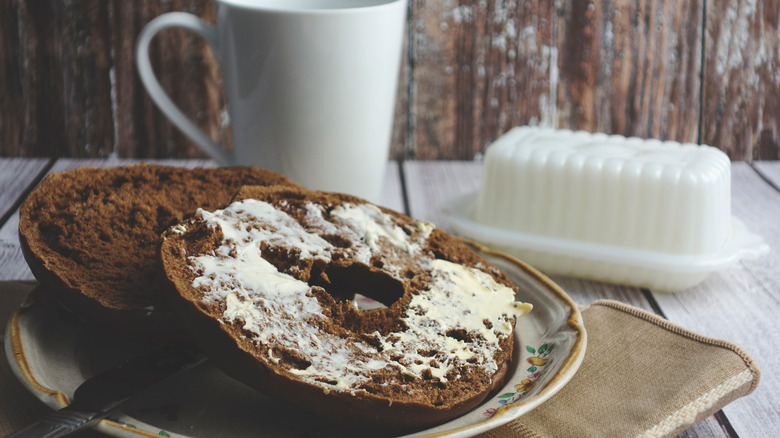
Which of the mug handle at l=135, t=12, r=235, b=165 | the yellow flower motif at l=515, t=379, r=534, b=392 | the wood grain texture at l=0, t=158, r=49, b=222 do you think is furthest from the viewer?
the wood grain texture at l=0, t=158, r=49, b=222

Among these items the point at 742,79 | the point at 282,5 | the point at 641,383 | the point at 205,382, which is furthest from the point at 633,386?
the point at 742,79

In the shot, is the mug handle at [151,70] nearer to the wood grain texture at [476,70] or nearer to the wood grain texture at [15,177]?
the wood grain texture at [15,177]

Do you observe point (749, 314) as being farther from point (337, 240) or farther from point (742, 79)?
point (742, 79)

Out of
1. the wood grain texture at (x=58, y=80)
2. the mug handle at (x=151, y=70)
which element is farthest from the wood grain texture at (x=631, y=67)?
the wood grain texture at (x=58, y=80)

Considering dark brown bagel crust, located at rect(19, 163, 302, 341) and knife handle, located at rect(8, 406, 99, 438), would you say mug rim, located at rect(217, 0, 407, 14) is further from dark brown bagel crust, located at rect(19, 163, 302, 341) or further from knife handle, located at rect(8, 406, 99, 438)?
knife handle, located at rect(8, 406, 99, 438)

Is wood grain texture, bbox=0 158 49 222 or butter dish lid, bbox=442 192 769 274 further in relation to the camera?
wood grain texture, bbox=0 158 49 222

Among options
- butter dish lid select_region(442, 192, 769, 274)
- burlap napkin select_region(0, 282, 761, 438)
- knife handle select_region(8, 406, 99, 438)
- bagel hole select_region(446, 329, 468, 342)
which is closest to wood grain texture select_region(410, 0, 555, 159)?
butter dish lid select_region(442, 192, 769, 274)

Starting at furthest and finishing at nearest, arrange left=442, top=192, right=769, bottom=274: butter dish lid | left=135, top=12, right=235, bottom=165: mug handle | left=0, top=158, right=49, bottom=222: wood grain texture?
left=0, top=158, right=49, bottom=222: wood grain texture < left=135, top=12, right=235, bottom=165: mug handle < left=442, top=192, right=769, bottom=274: butter dish lid
